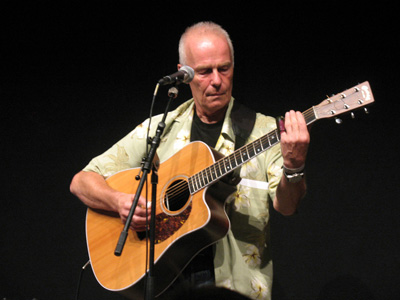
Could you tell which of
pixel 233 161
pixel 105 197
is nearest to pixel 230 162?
pixel 233 161

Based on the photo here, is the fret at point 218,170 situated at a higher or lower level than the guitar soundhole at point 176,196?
higher

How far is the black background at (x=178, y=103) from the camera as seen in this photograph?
291cm

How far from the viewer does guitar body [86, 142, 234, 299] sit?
2064 mm

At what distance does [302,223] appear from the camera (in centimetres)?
307

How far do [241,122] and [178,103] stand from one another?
→ 1.27 metres

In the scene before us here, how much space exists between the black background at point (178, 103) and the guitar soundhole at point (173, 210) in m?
1.15

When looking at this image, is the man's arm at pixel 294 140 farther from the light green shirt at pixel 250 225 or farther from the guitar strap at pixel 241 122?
the guitar strap at pixel 241 122

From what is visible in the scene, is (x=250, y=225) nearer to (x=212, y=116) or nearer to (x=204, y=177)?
(x=204, y=177)

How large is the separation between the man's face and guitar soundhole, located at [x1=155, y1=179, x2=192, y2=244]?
19.1 inches

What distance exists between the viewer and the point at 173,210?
87.5 inches

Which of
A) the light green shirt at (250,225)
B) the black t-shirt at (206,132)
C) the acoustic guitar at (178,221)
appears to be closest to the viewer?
the acoustic guitar at (178,221)

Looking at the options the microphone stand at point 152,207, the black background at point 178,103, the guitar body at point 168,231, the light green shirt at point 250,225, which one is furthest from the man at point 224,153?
the black background at point 178,103

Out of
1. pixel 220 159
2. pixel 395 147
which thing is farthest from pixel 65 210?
pixel 395 147

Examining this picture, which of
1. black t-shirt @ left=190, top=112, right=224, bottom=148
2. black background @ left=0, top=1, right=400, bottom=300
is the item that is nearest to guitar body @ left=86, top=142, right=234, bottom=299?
black t-shirt @ left=190, top=112, right=224, bottom=148
